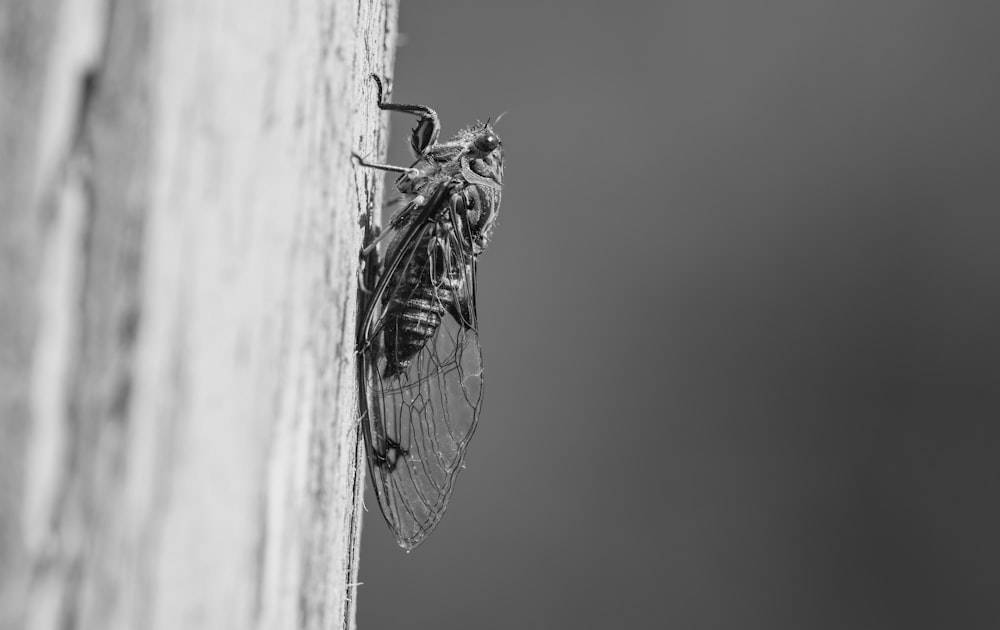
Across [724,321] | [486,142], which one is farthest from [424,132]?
[724,321]

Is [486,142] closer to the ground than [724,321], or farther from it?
closer to the ground

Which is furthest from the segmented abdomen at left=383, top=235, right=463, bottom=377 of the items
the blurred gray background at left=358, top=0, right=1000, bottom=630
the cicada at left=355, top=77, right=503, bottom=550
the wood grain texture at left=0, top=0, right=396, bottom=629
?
the blurred gray background at left=358, top=0, right=1000, bottom=630

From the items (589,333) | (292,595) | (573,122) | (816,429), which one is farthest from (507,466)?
(292,595)

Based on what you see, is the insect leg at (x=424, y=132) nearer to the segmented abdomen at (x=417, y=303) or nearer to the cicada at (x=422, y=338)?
the cicada at (x=422, y=338)

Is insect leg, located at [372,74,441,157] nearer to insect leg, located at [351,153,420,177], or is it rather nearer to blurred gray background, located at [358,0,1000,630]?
insect leg, located at [351,153,420,177]

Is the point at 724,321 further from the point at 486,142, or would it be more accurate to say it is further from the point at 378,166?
the point at 378,166

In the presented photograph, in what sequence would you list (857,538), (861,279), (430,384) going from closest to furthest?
(430,384) → (857,538) → (861,279)

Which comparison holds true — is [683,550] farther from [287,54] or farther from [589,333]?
[287,54]
